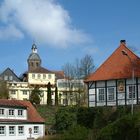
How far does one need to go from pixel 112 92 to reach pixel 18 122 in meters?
17.6

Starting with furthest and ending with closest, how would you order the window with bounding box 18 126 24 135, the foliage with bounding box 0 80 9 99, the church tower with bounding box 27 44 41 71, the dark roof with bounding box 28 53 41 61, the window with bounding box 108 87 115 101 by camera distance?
the dark roof with bounding box 28 53 41 61, the church tower with bounding box 27 44 41 71, the foliage with bounding box 0 80 9 99, the window with bounding box 18 126 24 135, the window with bounding box 108 87 115 101

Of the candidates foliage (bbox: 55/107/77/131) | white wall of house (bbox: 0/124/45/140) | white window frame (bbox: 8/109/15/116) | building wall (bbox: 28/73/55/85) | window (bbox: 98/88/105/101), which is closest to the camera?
window (bbox: 98/88/105/101)

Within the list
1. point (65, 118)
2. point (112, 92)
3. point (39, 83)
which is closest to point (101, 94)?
point (112, 92)

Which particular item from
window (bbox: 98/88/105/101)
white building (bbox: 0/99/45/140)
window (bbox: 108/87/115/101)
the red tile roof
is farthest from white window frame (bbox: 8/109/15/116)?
window (bbox: 108/87/115/101)

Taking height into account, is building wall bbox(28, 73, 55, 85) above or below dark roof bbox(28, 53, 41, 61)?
below

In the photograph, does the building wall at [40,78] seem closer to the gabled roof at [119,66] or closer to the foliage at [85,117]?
the gabled roof at [119,66]

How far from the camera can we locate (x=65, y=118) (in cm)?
6544

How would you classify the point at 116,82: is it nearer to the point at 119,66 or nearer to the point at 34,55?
the point at 119,66

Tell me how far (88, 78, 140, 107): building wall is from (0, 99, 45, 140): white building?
44.3ft

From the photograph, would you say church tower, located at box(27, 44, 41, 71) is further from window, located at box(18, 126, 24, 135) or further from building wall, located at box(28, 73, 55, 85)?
window, located at box(18, 126, 24, 135)

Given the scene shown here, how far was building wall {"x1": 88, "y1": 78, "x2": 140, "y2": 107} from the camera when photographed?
60.4 m

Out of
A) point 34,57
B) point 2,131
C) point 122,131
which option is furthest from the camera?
point 34,57

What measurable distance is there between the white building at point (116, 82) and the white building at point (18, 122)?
13.9 m

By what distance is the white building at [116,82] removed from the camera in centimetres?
6053
